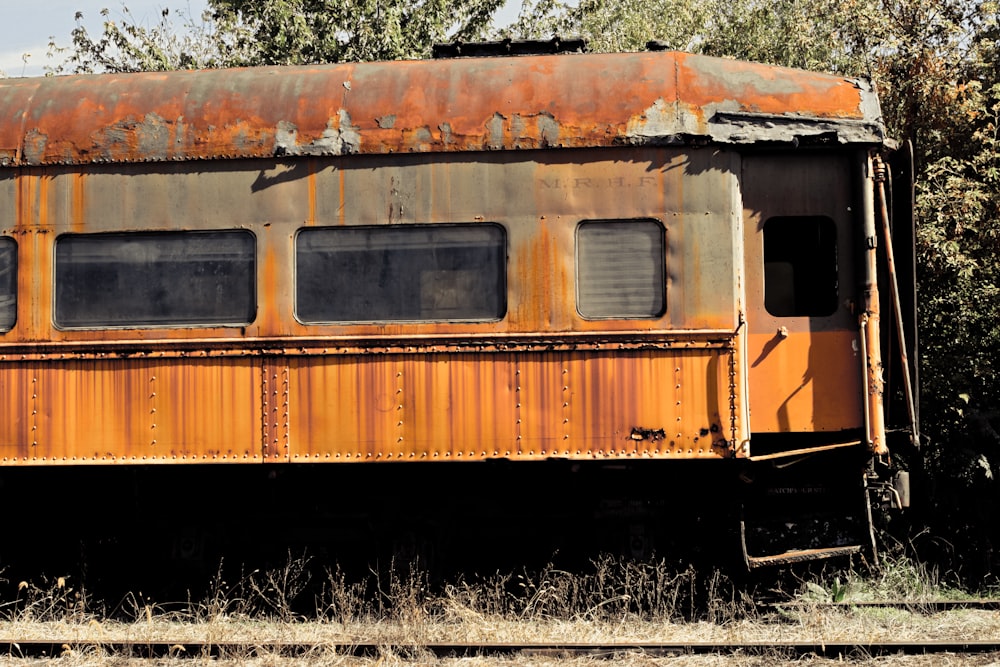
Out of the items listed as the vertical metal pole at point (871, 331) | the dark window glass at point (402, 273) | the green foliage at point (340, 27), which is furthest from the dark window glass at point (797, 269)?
the green foliage at point (340, 27)

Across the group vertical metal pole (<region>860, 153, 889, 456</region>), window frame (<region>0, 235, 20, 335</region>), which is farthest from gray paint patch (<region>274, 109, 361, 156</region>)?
vertical metal pole (<region>860, 153, 889, 456</region>)

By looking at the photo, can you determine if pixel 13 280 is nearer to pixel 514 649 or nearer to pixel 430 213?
pixel 430 213

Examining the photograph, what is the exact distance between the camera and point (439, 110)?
7.16 meters

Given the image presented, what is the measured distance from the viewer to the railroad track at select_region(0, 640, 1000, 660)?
21.2ft

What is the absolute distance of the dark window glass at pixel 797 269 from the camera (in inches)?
285

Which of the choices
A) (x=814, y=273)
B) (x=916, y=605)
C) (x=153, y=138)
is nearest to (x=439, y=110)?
(x=153, y=138)

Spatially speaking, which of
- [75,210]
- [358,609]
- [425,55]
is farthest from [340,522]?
[425,55]

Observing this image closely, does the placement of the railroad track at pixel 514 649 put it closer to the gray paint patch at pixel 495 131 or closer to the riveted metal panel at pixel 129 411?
the riveted metal panel at pixel 129 411

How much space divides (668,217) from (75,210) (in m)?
3.74

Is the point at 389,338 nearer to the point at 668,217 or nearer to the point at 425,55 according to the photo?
the point at 668,217

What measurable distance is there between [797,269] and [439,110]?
2487mm

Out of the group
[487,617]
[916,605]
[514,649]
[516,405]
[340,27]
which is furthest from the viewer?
[340,27]

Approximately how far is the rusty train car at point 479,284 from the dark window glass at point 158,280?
14 mm

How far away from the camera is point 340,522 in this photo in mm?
7676
